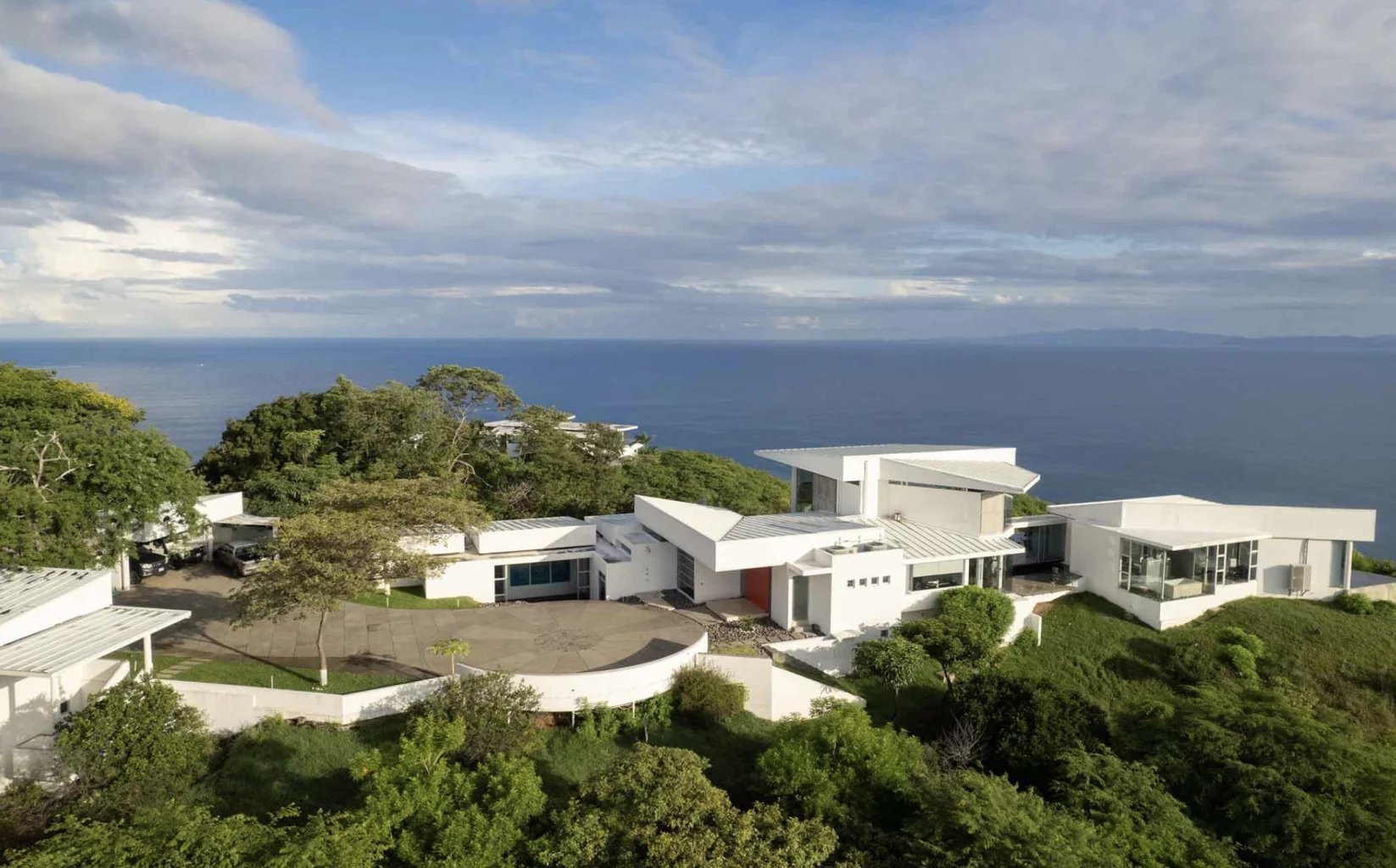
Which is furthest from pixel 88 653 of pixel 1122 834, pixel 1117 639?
pixel 1117 639

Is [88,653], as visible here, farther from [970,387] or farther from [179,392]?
[970,387]

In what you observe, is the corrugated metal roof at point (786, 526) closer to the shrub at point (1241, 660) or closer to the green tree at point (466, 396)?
the shrub at point (1241, 660)

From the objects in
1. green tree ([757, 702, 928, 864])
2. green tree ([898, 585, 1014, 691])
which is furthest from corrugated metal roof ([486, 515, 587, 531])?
green tree ([757, 702, 928, 864])

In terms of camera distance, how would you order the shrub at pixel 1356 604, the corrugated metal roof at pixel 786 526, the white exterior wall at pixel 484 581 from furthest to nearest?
the shrub at pixel 1356 604
the white exterior wall at pixel 484 581
the corrugated metal roof at pixel 786 526

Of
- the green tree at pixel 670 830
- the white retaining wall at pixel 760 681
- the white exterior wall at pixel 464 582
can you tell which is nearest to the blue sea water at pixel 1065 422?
the white retaining wall at pixel 760 681

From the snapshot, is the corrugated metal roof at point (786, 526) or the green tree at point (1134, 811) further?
the corrugated metal roof at point (786, 526)

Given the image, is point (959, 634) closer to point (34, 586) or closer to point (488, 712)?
point (488, 712)
